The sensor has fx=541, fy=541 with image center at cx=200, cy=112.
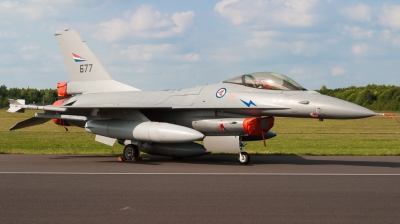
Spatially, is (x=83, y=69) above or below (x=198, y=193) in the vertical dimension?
above

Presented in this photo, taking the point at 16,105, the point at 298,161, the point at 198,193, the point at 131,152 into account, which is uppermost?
the point at 16,105

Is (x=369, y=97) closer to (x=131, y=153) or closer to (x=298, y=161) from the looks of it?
(x=298, y=161)

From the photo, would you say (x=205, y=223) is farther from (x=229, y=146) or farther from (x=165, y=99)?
(x=165, y=99)

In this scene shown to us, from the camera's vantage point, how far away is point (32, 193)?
852 cm

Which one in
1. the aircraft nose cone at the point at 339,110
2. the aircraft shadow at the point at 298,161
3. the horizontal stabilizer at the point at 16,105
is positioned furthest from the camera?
the horizontal stabilizer at the point at 16,105

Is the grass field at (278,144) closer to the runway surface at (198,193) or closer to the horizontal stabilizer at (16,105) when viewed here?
the horizontal stabilizer at (16,105)

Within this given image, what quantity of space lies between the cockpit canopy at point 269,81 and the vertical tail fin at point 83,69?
4.97m

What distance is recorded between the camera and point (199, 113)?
1473 centimetres

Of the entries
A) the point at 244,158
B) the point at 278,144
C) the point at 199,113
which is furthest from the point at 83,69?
the point at 278,144

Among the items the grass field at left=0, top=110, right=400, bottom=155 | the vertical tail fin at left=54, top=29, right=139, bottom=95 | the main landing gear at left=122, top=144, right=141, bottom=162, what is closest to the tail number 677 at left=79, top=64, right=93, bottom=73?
the vertical tail fin at left=54, top=29, right=139, bottom=95

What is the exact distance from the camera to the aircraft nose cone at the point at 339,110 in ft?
40.7

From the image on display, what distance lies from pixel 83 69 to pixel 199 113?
5.30m

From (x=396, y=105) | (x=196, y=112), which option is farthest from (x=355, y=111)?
(x=396, y=105)

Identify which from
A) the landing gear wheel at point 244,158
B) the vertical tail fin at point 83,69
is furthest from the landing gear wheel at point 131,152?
the vertical tail fin at point 83,69
